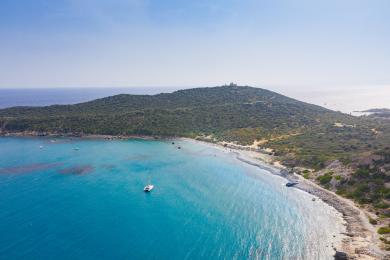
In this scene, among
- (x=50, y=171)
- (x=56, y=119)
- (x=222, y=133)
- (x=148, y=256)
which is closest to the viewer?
(x=148, y=256)

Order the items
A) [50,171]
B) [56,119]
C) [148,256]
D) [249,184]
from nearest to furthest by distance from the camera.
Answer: [148,256]
[249,184]
[50,171]
[56,119]

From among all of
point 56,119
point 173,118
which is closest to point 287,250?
point 173,118

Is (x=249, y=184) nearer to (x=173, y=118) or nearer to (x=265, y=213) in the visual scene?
(x=265, y=213)

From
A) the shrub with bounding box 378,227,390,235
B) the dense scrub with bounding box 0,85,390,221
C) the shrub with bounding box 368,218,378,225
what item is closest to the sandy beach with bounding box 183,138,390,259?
the shrub with bounding box 368,218,378,225

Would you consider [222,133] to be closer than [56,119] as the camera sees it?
Yes

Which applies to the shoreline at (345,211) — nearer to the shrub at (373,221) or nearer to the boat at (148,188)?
the shrub at (373,221)

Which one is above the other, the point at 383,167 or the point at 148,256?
the point at 383,167
